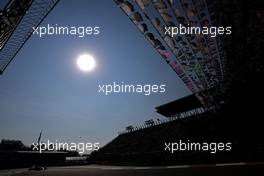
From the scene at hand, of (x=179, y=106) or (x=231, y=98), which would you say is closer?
(x=231, y=98)

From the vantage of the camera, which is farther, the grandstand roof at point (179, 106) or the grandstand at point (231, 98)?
the grandstand roof at point (179, 106)

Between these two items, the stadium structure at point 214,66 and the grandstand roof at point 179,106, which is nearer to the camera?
the stadium structure at point 214,66

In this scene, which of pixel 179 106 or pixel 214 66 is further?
pixel 179 106

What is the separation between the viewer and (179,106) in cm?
7144

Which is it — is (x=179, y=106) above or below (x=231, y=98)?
above

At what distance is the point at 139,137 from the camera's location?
237 feet

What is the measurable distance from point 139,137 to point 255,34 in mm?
45745

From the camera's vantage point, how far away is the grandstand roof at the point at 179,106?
66825 millimetres

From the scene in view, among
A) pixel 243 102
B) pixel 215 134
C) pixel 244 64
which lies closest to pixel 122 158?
pixel 215 134

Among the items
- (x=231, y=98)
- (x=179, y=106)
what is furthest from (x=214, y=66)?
(x=179, y=106)

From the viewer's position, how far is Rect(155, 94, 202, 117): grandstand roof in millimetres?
66825

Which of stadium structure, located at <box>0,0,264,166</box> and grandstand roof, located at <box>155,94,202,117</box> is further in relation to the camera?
grandstand roof, located at <box>155,94,202,117</box>

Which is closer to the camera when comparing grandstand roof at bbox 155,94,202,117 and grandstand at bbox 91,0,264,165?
grandstand at bbox 91,0,264,165

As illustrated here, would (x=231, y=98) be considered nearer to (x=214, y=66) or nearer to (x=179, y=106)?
(x=214, y=66)
